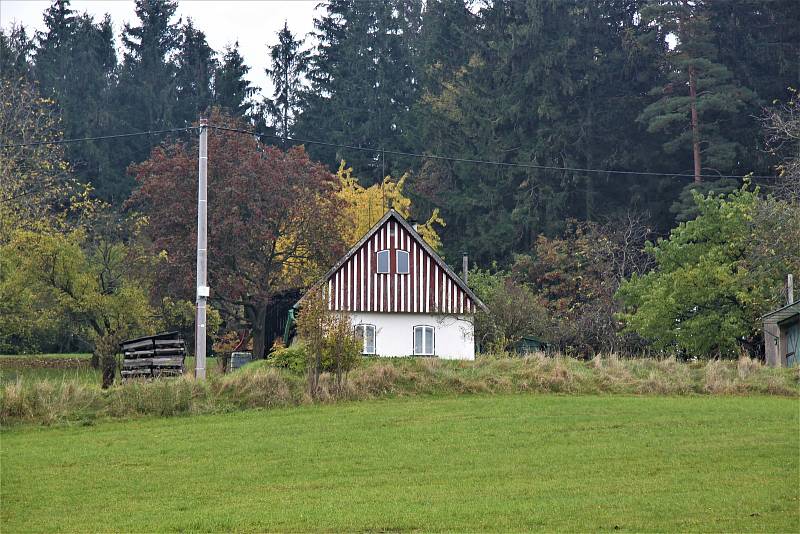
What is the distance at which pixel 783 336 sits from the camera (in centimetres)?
4094

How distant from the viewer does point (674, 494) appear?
1806cm

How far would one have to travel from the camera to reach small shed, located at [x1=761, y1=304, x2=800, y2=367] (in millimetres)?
38781

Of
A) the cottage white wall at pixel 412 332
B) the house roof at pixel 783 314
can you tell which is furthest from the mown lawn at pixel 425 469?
the cottage white wall at pixel 412 332

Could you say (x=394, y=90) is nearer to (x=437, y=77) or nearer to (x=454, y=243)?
(x=437, y=77)

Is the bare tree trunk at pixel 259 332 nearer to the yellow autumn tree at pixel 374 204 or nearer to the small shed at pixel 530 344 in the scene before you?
the small shed at pixel 530 344

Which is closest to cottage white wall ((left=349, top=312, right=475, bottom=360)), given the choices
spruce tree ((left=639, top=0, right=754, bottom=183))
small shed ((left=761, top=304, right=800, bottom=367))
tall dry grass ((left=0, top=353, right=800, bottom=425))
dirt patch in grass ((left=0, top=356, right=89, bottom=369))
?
tall dry grass ((left=0, top=353, right=800, bottom=425))

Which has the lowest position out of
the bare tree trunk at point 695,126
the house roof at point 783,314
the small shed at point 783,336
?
the small shed at point 783,336

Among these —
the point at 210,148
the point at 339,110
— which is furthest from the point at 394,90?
the point at 210,148

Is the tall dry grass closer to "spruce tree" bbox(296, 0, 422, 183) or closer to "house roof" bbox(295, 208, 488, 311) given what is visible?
"house roof" bbox(295, 208, 488, 311)

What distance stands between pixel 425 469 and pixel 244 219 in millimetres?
30974

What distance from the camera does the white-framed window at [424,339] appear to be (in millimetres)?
45287

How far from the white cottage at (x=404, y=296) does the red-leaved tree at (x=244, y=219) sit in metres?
6.30

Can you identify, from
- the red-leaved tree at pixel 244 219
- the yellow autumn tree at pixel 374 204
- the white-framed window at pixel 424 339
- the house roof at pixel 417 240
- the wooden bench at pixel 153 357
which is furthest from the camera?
the yellow autumn tree at pixel 374 204

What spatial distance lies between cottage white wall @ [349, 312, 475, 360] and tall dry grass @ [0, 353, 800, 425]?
33.0 feet
